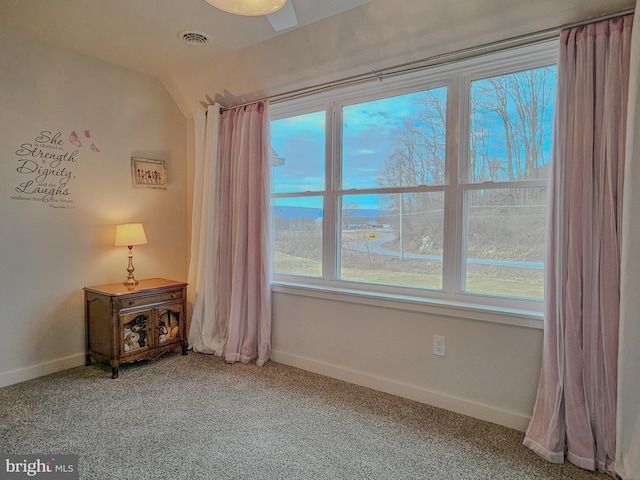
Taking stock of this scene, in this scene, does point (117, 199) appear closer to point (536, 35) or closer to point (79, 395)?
point (79, 395)

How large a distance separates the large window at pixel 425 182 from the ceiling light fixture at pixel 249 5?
1422mm

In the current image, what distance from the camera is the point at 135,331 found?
3.01 m

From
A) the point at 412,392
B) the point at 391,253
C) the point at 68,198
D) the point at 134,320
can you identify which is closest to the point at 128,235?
the point at 68,198

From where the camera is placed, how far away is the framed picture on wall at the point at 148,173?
11.3 ft

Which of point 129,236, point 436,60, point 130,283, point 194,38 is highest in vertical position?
point 194,38

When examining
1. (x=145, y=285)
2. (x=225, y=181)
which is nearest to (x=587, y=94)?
(x=225, y=181)

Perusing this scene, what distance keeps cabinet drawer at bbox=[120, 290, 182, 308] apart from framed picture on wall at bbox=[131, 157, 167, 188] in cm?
105

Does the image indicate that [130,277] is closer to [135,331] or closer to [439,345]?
[135,331]

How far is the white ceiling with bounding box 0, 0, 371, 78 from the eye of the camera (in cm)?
231

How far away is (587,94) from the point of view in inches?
73.8
